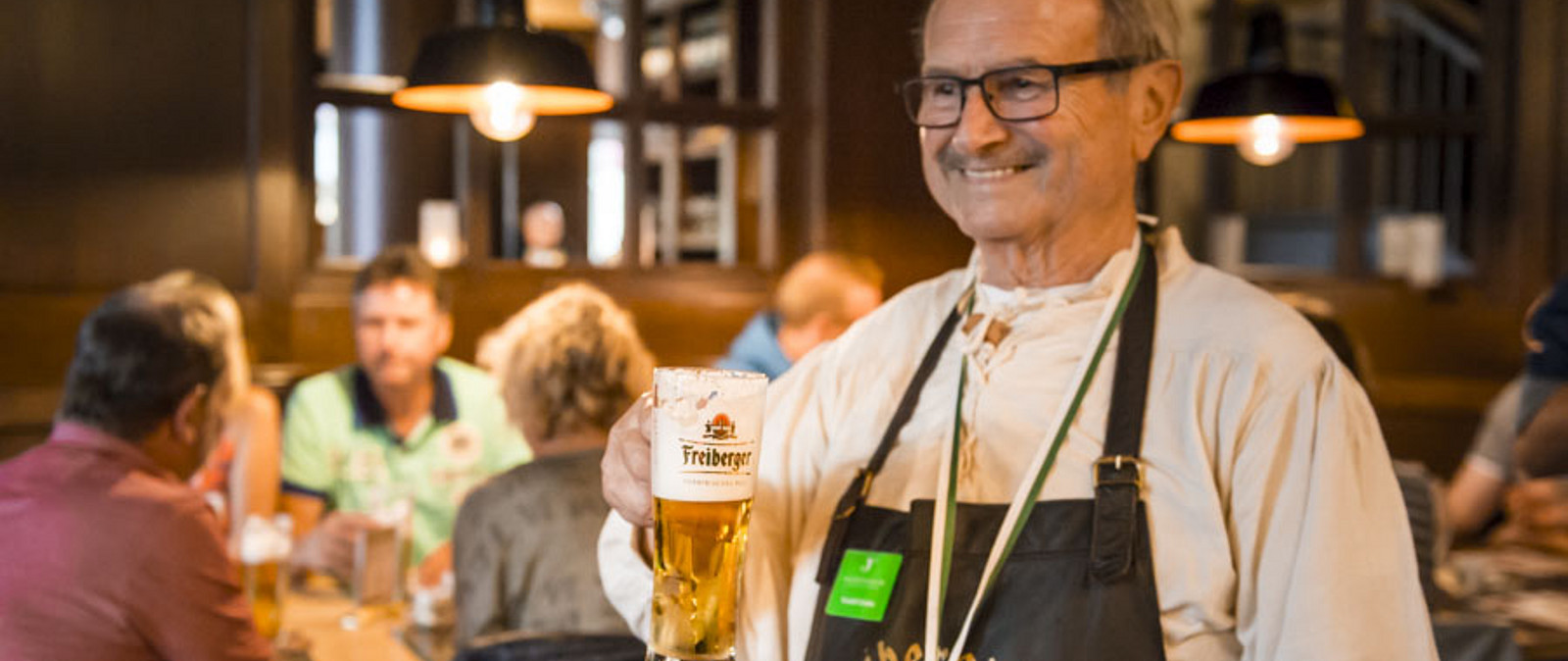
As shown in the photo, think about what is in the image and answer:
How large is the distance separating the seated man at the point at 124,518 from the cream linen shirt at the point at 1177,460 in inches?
38.3

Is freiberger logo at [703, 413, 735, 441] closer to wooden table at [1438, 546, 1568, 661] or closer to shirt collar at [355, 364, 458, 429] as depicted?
wooden table at [1438, 546, 1568, 661]

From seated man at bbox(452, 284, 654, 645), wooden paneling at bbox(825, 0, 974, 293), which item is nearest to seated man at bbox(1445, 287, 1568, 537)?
wooden paneling at bbox(825, 0, 974, 293)

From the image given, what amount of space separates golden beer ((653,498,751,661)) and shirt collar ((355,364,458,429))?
9.50 ft

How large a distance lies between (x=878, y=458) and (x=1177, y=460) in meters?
0.30

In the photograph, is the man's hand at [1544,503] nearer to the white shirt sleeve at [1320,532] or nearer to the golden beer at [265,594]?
the white shirt sleeve at [1320,532]

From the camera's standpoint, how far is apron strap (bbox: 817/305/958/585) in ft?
4.67

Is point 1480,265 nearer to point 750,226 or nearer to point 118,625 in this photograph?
point 750,226

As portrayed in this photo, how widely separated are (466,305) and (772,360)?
3.59ft

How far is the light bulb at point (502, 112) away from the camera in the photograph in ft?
10.1

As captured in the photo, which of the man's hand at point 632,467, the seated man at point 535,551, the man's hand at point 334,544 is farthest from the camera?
the man's hand at point 334,544

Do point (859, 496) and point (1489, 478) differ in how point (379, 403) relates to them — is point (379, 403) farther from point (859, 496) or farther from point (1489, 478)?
point (1489, 478)

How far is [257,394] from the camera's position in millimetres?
4074

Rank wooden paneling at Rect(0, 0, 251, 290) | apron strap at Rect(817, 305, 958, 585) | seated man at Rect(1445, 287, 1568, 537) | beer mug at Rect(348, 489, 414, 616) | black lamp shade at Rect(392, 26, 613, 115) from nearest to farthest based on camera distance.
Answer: apron strap at Rect(817, 305, 958, 585), black lamp shade at Rect(392, 26, 613, 115), beer mug at Rect(348, 489, 414, 616), wooden paneling at Rect(0, 0, 251, 290), seated man at Rect(1445, 287, 1568, 537)

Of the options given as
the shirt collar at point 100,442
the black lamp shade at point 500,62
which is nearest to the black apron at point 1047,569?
the shirt collar at point 100,442
